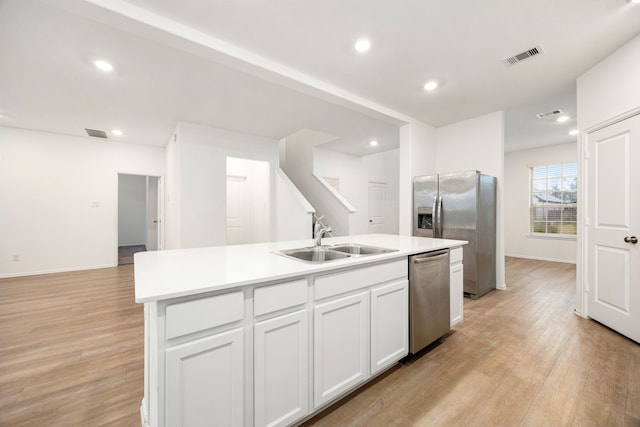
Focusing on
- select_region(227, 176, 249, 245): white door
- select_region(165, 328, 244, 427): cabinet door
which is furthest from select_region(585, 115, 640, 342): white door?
select_region(227, 176, 249, 245): white door

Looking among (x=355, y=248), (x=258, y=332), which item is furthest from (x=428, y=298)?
(x=258, y=332)

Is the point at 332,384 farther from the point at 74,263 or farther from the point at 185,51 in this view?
the point at 74,263

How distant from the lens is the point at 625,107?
7.89 feet

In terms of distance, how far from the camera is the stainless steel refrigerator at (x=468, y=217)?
356cm

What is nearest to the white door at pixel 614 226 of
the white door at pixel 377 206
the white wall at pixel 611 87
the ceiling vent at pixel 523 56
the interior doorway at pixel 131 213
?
the white wall at pixel 611 87

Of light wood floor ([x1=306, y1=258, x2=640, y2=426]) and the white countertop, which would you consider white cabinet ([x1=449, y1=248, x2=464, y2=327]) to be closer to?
light wood floor ([x1=306, y1=258, x2=640, y2=426])

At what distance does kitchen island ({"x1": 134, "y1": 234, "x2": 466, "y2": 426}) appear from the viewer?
1042 mm

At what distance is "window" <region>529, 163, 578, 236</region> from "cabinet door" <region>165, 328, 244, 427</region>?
297 inches

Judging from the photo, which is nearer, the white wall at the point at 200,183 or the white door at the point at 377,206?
the white wall at the point at 200,183

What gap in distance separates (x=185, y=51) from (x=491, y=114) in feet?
13.9

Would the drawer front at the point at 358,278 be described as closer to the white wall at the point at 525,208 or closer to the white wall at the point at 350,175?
the white wall at the point at 350,175

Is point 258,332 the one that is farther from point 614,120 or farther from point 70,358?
point 614,120

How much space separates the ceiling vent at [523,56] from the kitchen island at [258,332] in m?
2.45

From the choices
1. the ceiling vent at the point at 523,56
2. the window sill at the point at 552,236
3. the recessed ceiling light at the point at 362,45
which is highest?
the ceiling vent at the point at 523,56
